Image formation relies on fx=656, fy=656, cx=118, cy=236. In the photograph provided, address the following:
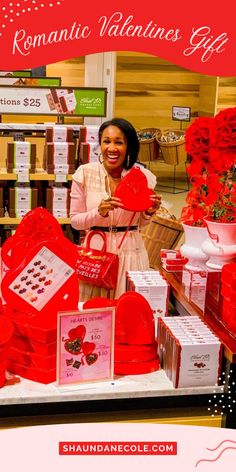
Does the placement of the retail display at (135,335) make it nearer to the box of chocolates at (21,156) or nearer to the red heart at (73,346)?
the red heart at (73,346)

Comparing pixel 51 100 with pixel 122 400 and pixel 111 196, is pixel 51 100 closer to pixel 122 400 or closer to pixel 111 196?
pixel 111 196

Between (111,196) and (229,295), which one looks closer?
(229,295)

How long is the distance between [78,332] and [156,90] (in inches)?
398

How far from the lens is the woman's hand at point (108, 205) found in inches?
122

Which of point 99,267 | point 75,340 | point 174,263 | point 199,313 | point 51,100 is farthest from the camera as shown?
point 51,100

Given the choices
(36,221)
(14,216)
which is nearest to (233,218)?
(36,221)

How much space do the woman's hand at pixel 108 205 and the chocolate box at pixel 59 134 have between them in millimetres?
2552

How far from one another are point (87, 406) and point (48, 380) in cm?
16

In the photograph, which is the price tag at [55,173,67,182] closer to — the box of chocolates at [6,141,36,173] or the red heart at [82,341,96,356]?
the box of chocolates at [6,141,36,173]

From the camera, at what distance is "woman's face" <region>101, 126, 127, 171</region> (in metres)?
3.23

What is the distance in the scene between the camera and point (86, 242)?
3389 millimetres

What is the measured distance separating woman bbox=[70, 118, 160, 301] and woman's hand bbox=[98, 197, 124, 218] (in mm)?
24

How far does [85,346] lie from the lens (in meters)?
2.16

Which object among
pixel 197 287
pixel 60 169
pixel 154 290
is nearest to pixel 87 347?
pixel 154 290
